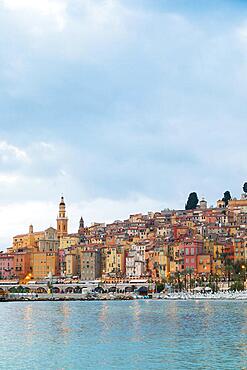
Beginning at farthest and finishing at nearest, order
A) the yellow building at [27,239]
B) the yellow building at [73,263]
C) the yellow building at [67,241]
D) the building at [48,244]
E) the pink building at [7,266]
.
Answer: the yellow building at [27,239]
the yellow building at [67,241]
the building at [48,244]
the pink building at [7,266]
the yellow building at [73,263]

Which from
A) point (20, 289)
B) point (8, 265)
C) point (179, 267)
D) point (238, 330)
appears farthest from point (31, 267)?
point (238, 330)

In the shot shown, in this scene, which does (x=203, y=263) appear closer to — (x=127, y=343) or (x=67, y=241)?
(x=67, y=241)

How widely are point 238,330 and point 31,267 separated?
74.9m

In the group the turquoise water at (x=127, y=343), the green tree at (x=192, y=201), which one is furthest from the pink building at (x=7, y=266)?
the turquoise water at (x=127, y=343)

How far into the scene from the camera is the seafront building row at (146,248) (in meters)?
92.0

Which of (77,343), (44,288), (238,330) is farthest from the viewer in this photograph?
(44,288)

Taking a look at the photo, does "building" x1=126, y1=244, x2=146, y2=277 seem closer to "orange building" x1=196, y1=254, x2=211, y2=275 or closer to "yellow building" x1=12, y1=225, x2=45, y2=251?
"orange building" x1=196, y1=254, x2=211, y2=275

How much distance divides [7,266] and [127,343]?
8005cm

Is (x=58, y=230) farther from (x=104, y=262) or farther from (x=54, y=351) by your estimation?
(x=54, y=351)

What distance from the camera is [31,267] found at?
10919cm

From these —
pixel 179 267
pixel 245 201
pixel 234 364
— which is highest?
pixel 245 201

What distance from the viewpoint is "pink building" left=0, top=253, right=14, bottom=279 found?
10944 cm

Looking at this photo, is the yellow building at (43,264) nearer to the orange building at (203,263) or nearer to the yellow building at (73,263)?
the yellow building at (73,263)

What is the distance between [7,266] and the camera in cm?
11006
